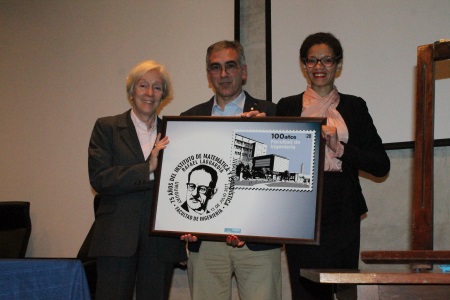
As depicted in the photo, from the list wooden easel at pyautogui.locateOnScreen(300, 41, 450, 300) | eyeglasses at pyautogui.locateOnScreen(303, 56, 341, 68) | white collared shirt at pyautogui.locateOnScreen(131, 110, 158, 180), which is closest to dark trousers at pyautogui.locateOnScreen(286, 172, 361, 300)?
eyeglasses at pyautogui.locateOnScreen(303, 56, 341, 68)

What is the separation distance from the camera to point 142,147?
2756 millimetres

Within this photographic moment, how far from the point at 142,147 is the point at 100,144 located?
21cm

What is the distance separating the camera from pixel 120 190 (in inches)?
102

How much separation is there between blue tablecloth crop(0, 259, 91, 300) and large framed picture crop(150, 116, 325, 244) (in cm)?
60

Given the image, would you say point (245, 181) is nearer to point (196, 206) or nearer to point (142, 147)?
point (196, 206)

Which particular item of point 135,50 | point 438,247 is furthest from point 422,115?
point 135,50

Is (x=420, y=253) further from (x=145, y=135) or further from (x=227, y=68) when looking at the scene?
(x=145, y=135)

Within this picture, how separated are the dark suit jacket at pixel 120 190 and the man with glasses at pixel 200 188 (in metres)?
0.20

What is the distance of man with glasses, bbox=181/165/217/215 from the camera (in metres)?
2.52

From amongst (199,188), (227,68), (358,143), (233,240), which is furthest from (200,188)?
(358,143)

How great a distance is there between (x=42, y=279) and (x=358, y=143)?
1491 mm

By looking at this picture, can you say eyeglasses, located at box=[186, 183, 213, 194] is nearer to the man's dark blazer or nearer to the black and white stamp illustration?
the black and white stamp illustration

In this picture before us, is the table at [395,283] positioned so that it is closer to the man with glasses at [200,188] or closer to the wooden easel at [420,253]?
the wooden easel at [420,253]

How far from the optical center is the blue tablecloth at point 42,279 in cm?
185
